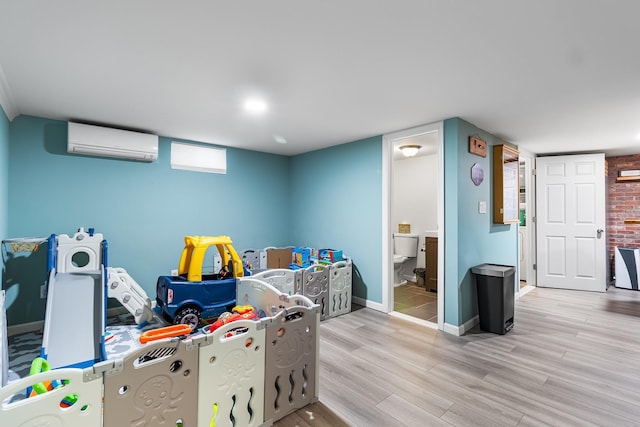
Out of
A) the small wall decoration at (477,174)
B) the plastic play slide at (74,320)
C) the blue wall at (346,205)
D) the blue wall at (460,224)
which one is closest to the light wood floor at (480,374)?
the blue wall at (460,224)

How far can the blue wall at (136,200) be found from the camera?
3338 millimetres

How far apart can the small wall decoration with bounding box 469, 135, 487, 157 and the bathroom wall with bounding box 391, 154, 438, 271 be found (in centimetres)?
184

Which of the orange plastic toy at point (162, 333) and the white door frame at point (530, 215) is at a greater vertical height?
the white door frame at point (530, 215)

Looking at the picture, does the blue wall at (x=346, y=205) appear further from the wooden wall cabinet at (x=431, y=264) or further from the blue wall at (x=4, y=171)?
the blue wall at (x=4, y=171)

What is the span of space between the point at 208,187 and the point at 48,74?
2398 mm

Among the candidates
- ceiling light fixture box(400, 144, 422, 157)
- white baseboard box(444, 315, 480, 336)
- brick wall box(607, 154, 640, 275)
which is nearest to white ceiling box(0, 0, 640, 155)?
ceiling light fixture box(400, 144, 422, 157)

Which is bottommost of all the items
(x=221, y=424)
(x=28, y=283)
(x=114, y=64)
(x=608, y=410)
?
(x=608, y=410)

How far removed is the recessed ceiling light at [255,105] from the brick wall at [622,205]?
6.24 metres

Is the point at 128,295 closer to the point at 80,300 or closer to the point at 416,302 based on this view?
the point at 80,300

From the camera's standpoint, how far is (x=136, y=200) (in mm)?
3980

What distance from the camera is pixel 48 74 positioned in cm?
232

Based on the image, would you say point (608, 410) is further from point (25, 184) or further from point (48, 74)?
point (25, 184)

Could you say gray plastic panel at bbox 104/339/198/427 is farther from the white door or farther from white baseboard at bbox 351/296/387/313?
the white door

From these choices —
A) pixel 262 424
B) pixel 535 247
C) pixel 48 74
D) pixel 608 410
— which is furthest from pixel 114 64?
pixel 535 247
